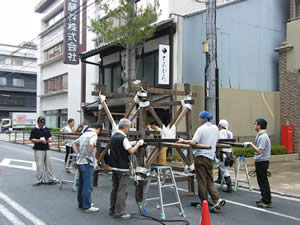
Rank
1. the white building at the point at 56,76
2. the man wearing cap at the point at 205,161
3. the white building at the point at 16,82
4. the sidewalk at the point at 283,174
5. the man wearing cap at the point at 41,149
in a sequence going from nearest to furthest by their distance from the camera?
1. the man wearing cap at the point at 205,161
2. the man wearing cap at the point at 41,149
3. the sidewalk at the point at 283,174
4. the white building at the point at 56,76
5. the white building at the point at 16,82

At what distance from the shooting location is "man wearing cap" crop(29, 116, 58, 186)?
8.59m

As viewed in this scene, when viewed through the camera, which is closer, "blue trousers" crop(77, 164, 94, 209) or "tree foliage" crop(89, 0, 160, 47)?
"blue trousers" crop(77, 164, 94, 209)

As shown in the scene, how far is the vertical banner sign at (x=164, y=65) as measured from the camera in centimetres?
1430

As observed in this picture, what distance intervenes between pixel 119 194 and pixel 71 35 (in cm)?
2049

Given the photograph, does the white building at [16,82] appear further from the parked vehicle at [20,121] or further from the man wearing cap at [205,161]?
the man wearing cap at [205,161]

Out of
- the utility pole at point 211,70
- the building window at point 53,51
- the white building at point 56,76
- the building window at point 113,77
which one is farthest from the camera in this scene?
the building window at point 53,51

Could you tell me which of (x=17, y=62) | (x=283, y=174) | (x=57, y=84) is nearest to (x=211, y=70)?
(x=283, y=174)

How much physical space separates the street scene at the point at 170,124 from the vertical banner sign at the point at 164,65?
54 millimetres

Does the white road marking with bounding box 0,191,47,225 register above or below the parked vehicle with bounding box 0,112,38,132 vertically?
below

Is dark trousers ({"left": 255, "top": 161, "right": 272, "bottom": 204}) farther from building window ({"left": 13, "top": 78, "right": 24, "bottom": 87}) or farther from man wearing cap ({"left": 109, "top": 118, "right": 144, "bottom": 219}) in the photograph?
building window ({"left": 13, "top": 78, "right": 24, "bottom": 87})

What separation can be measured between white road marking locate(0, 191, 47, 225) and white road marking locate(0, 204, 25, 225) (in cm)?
18

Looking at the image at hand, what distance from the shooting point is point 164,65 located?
14.4 m

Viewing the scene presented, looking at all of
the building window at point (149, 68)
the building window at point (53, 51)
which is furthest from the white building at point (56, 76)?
the building window at point (149, 68)

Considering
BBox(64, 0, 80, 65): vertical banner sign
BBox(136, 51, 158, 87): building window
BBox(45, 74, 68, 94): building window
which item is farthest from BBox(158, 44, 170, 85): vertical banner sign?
BBox(45, 74, 68, 94): building window
